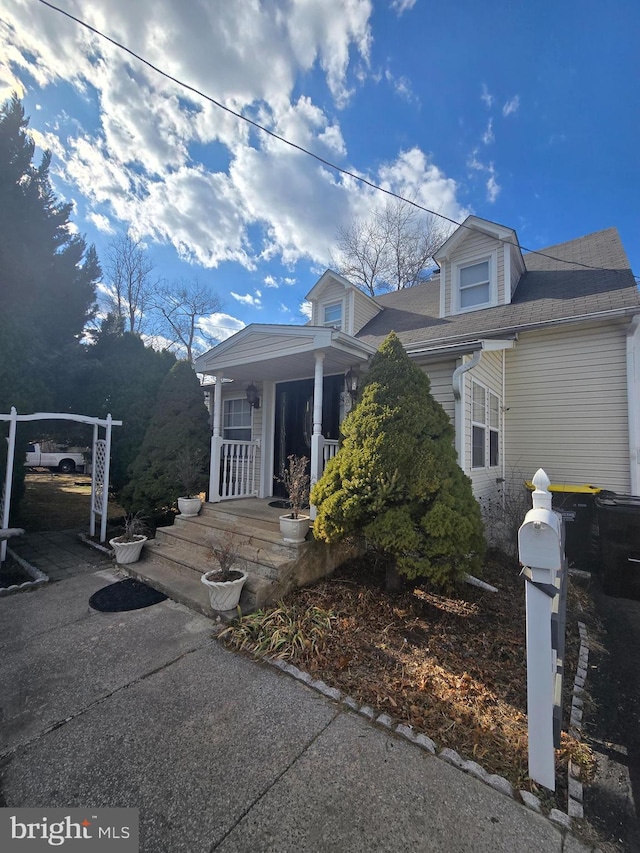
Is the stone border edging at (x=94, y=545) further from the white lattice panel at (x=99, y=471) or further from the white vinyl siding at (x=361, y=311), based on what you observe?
the white vinyl siding at (x=361, y=311)

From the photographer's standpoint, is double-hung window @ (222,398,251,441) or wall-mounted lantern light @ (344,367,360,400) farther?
double-hung window @ (222,398,251,441)

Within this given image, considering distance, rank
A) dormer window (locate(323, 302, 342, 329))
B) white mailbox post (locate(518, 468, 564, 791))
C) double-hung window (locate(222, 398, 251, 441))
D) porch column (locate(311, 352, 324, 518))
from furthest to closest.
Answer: dormer window (locate(323, 302, 342, 329)), double-hung window (locate(222, 398, 251, 441)), porch column (locate(311, 352, 324, 518)), white mailbox post (locate(518, 468, 564, 791))

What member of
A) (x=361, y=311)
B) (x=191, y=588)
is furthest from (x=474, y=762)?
(x=361, y=311)

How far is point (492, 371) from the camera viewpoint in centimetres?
641

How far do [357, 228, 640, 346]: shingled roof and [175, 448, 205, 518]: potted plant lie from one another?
4531mm

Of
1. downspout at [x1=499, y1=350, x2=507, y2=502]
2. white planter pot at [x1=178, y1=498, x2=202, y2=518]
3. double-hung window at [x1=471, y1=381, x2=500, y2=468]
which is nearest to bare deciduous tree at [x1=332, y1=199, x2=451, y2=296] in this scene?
downspout at [x1=499, y1=350, x2=507, y2=502]

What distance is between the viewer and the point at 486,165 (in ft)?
23.8

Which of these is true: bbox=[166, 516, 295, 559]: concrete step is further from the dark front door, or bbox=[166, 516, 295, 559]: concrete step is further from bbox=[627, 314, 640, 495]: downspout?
bbox=[627, 314, 640, 495]: downspout

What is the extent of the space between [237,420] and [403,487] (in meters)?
5.34

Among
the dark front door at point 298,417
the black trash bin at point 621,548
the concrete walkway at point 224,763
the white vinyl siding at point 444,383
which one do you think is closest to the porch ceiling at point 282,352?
the dark front door at point 298,417

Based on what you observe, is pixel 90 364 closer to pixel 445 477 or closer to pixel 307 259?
pixel 445 477

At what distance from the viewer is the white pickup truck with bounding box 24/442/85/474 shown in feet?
55.3

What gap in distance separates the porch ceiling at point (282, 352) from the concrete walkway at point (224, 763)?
12.3 feet

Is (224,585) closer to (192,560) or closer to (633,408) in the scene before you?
(192,560)
